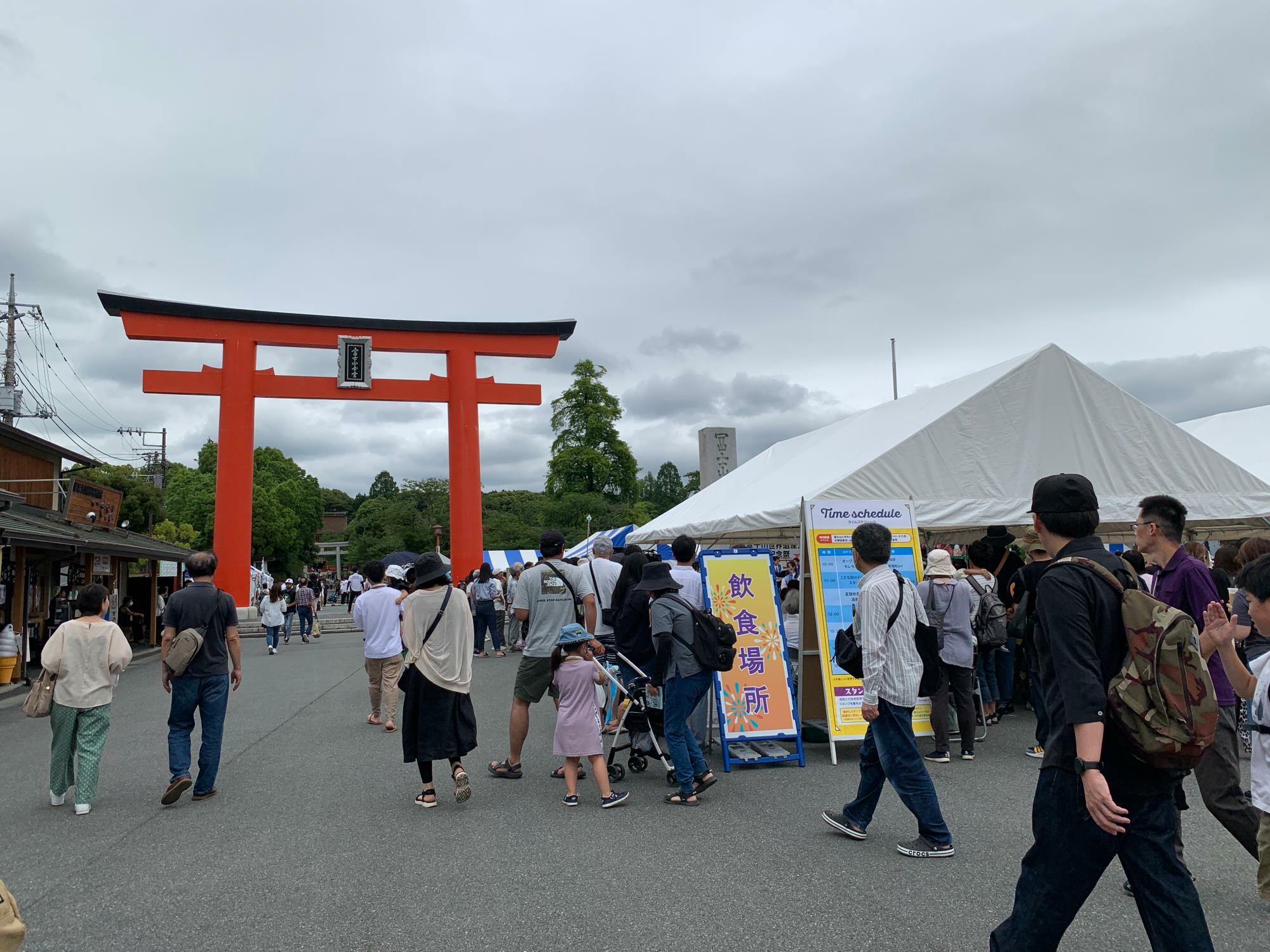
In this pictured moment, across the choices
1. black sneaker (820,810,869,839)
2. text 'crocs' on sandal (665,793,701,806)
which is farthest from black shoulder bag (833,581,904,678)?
text 'crocs' on sandal (665,793,701,806)

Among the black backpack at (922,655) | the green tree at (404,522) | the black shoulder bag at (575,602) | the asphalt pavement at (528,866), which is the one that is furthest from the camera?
the green tree at (404,522)

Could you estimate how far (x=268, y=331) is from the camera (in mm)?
22797

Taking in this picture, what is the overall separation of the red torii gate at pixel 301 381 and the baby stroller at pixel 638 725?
55.0 feet

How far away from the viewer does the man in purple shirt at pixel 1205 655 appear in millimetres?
3816

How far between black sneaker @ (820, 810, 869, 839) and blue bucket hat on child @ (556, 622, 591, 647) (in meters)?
1.97

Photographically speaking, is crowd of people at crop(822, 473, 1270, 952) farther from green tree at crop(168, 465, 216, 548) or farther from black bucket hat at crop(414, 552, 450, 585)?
green tree at crop(168, 465, 216, 548)

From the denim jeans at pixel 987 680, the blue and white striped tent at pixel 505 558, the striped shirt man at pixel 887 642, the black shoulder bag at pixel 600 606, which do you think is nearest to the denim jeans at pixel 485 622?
the black shoulder bag at pixel 600 606

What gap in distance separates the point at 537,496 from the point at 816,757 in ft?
180

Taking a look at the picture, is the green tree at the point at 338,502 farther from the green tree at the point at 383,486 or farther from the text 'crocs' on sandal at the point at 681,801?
the text 'crocs' on sandal at the point at 681,801

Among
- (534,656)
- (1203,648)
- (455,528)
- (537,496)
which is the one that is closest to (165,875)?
(534,656)

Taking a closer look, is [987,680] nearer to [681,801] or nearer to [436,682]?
[681,801]

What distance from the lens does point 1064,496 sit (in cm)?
273

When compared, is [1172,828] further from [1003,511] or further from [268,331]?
[268,331]

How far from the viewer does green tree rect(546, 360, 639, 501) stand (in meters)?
48.6
